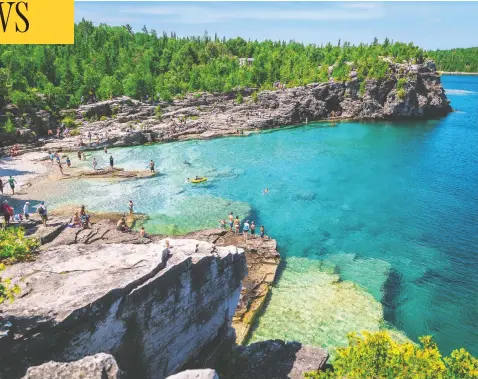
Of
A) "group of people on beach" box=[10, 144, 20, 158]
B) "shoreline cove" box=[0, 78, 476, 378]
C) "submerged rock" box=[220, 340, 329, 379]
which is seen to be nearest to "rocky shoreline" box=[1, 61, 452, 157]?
"group of people on beach" box=[10, 144, 20, 158]

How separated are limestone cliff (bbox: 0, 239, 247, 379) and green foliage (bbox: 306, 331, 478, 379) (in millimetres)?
7294

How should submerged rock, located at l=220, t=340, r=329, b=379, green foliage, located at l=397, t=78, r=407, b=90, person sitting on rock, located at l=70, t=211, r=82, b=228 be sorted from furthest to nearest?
green foliage, located at l=397, t=78, r=407, b=90 < person sitting on rock, located at l=70, t=211, r=82, b=228 < submerged rock, located at l=220, t=340, r=329, b=379

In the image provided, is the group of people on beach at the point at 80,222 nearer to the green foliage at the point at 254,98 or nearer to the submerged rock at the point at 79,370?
the submerged rock at the point at 79,370

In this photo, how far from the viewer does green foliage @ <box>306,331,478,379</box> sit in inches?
541

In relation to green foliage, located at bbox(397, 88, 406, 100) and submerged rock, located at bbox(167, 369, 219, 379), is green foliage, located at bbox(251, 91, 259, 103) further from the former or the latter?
submerged rock, located at bbox(167, 369, 219, 379)

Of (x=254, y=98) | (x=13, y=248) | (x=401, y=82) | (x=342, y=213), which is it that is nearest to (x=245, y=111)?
(x=254, y=98)

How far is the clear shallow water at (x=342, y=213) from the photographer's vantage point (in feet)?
97.5

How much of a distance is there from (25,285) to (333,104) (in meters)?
104

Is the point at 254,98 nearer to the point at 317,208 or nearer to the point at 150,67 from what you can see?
the point at 150,67

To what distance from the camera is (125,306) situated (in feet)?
53.0

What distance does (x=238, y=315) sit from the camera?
2867 cm

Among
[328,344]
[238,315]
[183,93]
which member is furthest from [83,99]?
[328,344]

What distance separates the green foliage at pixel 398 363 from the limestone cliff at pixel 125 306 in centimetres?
729

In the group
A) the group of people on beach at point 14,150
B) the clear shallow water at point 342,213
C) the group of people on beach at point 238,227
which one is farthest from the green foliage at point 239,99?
the group of people on beach at point 238,227
